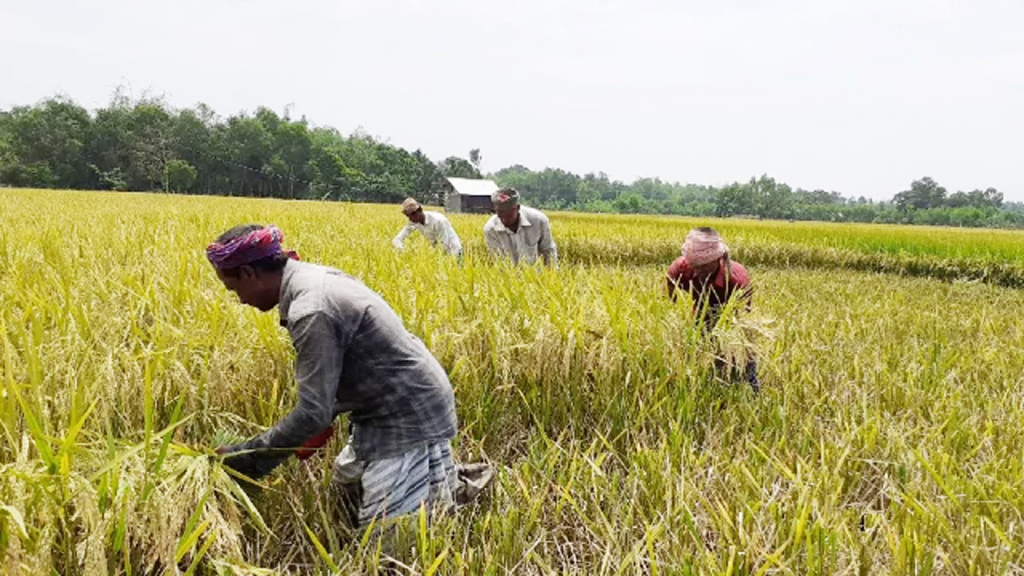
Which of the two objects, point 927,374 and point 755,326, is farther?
point 927,374

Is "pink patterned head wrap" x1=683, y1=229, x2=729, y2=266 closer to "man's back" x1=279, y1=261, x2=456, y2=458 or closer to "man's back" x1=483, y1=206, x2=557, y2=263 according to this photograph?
"man's back" x1=279, y1=261, x2=456, y2=458

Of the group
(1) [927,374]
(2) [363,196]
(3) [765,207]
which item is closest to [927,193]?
(3) [765,207]

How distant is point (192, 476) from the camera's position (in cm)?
153

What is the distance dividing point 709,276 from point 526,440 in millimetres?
1626

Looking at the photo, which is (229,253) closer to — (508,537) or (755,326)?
(508,537)

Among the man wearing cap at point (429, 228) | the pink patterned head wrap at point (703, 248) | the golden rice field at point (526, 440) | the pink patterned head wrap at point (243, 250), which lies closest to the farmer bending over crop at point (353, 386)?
the pink patterned head wrap at point (243, 250)

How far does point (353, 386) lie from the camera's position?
1.97 metres

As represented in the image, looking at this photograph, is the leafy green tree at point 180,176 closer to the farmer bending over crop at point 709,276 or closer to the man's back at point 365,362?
the farmer bending over crop at point 709,276

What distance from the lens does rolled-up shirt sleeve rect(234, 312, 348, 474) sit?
1.72 m

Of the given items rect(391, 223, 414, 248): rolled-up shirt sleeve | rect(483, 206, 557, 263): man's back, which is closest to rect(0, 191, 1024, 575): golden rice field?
rect(483, 206, 557, 263): man's back

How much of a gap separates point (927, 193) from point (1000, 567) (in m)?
114

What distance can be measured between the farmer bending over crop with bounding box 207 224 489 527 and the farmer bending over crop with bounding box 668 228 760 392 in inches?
68.6

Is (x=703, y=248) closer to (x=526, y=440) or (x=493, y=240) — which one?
(x=526, y=440)

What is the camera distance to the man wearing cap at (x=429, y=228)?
249 inches
